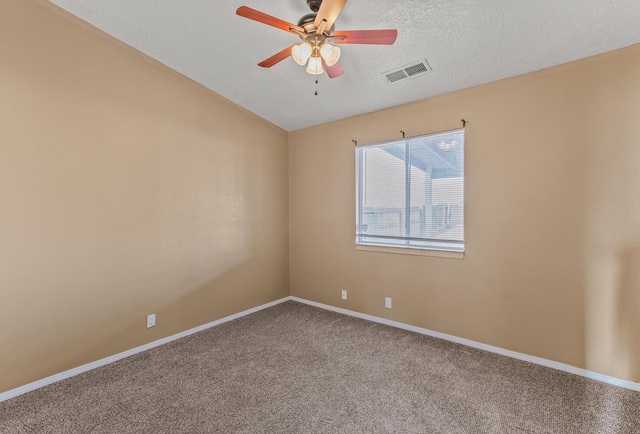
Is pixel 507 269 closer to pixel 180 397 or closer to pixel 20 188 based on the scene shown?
pixel 180 397

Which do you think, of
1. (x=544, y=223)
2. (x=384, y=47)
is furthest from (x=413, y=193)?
(x=384, y=47)

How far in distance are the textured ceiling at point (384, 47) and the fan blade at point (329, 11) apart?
55cm

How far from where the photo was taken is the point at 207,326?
3.48m

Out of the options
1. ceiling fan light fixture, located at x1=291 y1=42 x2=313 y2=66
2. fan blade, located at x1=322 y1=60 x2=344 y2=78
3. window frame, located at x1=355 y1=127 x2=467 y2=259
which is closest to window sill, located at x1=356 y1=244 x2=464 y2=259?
window frame, located at x1=355 y1=127 x2=467 y2=259

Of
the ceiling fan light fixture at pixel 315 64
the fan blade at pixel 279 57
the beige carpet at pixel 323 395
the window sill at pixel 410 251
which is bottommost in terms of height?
the beige carpet at pixel 323 395

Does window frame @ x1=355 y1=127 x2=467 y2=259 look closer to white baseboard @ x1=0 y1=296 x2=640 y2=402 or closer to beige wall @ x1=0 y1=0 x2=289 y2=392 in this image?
white baseboard @ x1=0 y1=296 x2=640 y2=402

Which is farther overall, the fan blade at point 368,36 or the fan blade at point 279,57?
the fan blade at point 279,57

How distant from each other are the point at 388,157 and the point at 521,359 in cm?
244

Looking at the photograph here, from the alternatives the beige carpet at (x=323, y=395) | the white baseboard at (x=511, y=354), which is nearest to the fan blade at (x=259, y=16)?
the beige carpet at (x=323, y=395)

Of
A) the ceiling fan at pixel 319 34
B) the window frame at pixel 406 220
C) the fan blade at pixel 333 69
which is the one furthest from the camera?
the window frame at pixel 406 220

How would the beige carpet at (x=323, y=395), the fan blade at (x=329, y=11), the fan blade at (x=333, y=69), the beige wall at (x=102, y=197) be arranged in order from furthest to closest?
1. the beige wall at (x=102, y=197)
2. the fan blade at (x=333, y=69)
3. the beige carpet at (x=323, y=395)
4. the fan blade at (x=329, y=11)

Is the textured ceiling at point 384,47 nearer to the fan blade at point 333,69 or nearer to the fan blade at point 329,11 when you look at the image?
the fan blade at point 333,69

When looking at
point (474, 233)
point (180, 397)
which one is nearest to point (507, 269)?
point (474, 233)

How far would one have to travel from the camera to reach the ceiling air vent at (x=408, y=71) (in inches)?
104
